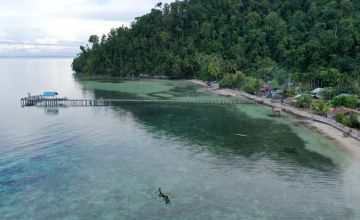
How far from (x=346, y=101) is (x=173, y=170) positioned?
1533 inches

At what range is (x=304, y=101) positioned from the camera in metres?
58.1

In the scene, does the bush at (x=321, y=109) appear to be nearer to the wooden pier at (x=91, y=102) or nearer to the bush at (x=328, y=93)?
the bush at (x=328, y=93)

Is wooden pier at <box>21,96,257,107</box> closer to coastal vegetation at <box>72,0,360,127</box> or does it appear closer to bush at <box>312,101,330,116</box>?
coastal vegetation at <box>72,0,360,127</box>

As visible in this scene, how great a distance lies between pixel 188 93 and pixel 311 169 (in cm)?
5483

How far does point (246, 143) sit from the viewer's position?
4012cm

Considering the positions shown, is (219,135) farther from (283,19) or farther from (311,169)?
(283,19)

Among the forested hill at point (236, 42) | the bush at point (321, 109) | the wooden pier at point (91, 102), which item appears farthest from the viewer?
the forested hill at point (236, 42)

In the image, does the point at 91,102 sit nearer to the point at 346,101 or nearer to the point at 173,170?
the point at 173,170

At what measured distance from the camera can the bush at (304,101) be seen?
57688 millimetres

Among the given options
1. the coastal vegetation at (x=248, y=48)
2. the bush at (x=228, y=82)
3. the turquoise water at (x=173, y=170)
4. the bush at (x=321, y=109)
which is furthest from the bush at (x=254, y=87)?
the turquoise water at (x=173, y=170)

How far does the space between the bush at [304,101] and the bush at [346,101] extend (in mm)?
3993

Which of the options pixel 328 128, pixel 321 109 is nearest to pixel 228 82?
pixel 321 109

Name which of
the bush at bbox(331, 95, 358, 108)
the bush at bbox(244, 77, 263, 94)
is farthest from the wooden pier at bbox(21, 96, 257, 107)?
the bush at bbox(331, 95, 358, 108)

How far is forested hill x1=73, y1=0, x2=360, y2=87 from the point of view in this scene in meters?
91.2
